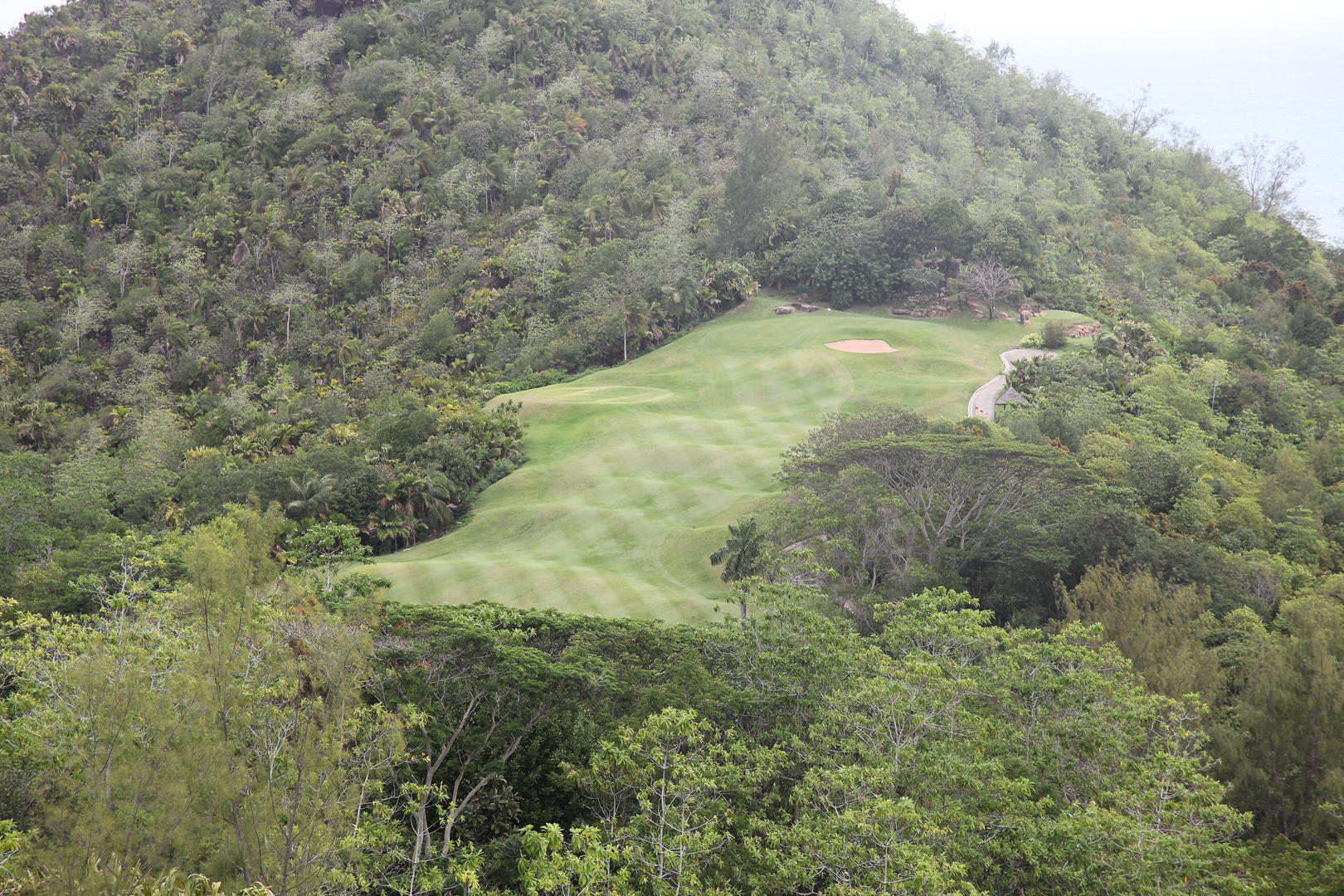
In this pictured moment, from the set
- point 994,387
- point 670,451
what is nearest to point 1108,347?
point 994,387

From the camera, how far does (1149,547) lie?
1302 inches

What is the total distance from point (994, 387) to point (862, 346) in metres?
11.5

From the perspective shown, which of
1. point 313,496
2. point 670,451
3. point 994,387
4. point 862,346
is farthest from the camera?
point 862,346

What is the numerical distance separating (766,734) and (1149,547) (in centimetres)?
2231

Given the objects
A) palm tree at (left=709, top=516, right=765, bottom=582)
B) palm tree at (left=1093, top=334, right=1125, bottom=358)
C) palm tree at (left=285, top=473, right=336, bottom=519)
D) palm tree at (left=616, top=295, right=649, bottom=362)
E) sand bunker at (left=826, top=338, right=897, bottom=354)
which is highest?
palm tree at (left=616, top=295, right=649, bottom=362)

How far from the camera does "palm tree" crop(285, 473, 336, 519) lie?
40.1 metres

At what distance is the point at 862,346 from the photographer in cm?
6519

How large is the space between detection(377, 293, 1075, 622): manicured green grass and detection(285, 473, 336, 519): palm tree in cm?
503

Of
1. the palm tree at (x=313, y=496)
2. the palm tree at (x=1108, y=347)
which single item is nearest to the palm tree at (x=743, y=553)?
the palm tree at (x=313, y=496)

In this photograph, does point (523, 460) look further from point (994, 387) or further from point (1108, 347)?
point (1108, 347)

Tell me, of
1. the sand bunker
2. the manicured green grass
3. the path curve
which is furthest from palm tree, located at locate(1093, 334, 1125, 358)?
the sand bunker

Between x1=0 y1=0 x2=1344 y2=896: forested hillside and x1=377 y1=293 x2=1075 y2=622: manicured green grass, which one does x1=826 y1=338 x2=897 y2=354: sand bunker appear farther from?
x1=0 y1=0 x2=1344 y2=896: forested hillside

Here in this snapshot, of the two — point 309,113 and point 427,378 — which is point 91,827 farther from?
point 309,113

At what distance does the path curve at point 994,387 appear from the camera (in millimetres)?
52719
